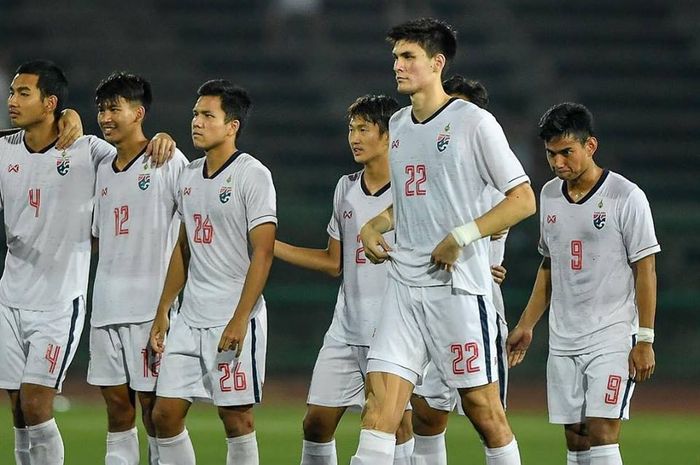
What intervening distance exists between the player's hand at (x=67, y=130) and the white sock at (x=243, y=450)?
1.84m

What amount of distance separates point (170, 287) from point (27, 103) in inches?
51.0

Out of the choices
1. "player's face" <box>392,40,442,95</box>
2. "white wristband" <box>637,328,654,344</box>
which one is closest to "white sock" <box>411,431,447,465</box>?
"white wristband" <box>637,328,654,344</box>

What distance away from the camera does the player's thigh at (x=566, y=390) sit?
6.56 m

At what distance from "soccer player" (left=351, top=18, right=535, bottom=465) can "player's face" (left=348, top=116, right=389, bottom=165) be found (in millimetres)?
1027

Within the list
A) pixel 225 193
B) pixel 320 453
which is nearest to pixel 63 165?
pixel 225 193

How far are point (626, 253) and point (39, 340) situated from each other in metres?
3.03

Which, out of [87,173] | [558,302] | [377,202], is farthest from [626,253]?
[87,173]

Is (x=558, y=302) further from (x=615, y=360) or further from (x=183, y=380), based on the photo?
(x=183, y=380)

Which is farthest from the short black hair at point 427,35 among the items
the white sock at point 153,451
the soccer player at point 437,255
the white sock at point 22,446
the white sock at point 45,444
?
the white sock at point 22,446

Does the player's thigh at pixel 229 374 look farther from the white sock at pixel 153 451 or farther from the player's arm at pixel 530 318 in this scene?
the player's arm at pixel 530 318

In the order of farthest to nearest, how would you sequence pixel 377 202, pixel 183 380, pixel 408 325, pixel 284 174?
1. pixel 284 174
2. pixel 377 202
3. pixel 183 380
4. pixel 408 325

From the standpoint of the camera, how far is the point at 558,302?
669cm

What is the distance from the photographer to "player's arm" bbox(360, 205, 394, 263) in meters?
5.71

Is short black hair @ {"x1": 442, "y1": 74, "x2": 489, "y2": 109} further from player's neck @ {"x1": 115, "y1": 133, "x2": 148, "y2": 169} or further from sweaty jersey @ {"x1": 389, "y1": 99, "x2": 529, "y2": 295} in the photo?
player's neck @ {"x1": 115, "y1": 133, "x2": 148, "y2": 169}
